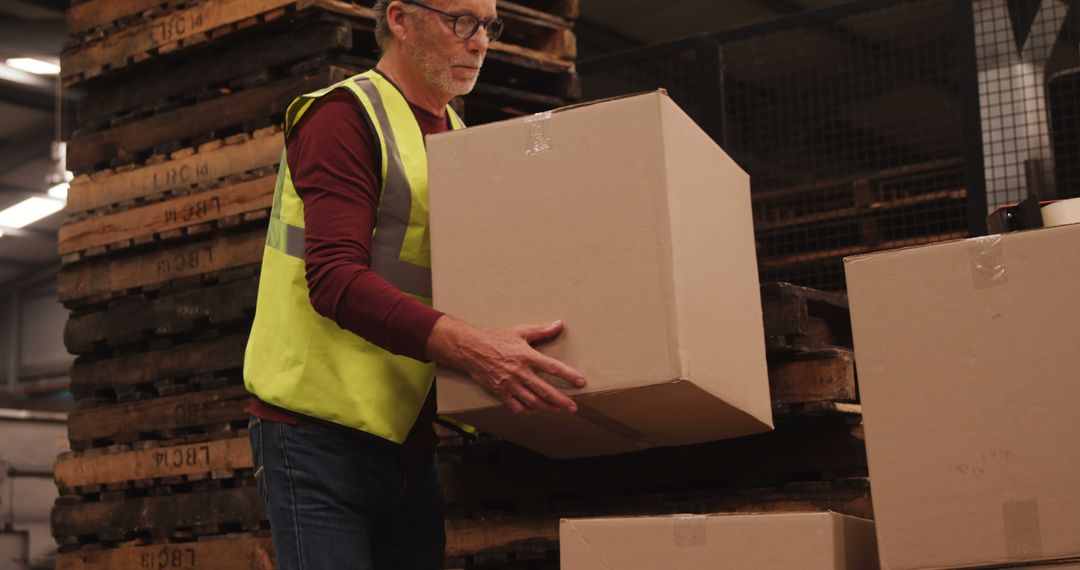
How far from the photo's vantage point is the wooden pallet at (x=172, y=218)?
4.61 metres

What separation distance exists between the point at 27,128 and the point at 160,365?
40.8 feet

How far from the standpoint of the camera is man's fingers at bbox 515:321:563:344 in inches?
101

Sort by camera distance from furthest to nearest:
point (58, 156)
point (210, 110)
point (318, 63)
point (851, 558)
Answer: point (58, 156), point (210, 110), point (318, 63), point (851, 558)

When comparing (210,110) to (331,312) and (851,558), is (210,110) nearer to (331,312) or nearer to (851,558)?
(331,312)

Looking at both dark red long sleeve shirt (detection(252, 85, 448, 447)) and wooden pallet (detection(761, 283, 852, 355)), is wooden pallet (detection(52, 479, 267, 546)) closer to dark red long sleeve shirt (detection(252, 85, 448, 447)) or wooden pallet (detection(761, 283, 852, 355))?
dark red long sleeve shirt (detection(252, 85, 448, 447))

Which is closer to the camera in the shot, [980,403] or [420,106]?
[980,403]

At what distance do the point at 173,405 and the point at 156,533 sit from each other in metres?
0.46

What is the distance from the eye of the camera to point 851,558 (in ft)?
8.55

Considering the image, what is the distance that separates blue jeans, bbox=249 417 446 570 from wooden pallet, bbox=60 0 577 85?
221 cm

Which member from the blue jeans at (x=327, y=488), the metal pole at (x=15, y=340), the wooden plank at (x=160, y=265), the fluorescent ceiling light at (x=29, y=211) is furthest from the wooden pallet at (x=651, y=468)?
the metal pole at (x=15, y=340)

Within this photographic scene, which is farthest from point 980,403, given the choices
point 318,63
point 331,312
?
point 318,63

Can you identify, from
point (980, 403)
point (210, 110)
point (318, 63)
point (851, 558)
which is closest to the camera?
point (980, 403)

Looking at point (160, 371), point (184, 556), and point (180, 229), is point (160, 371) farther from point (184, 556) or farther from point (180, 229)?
point (184, 556)

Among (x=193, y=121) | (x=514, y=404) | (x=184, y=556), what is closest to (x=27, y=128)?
(x=193, y=121)
